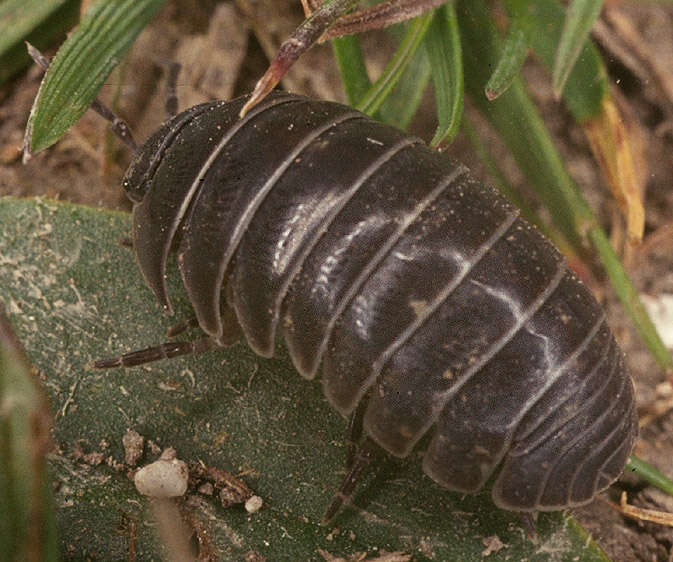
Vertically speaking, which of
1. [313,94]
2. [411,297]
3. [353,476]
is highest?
[313,94]

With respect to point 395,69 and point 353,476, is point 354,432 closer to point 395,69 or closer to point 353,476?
point 353,476

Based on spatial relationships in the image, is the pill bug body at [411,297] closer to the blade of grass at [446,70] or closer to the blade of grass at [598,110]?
the blade of grass at [446,70]

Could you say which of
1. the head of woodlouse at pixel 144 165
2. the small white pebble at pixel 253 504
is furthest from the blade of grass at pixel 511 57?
the small white pebble at pixel 253 504

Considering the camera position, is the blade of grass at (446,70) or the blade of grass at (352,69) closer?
the blade of grass at (446,70)

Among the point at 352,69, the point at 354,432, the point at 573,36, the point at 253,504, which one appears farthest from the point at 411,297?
the point at 352,69

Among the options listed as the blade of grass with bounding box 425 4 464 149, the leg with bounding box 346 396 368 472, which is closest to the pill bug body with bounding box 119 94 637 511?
the leg with bounding box 346 396 368 472

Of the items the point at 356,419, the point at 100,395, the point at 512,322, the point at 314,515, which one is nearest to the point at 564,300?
the point at 512,322
